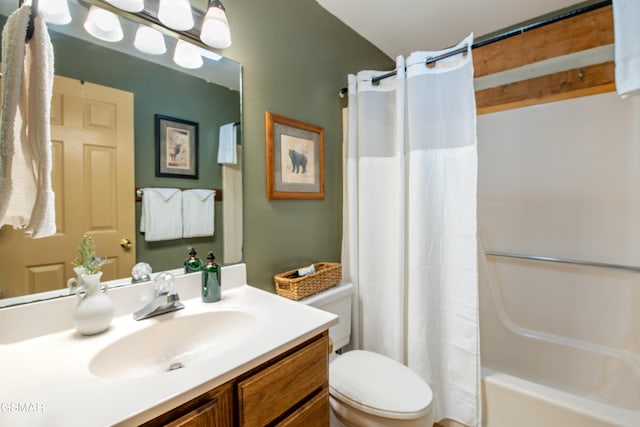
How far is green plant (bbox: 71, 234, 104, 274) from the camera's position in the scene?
862mm

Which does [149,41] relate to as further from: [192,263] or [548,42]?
[548,42]

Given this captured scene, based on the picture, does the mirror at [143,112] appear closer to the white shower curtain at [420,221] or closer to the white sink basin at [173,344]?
the white sink basin at [173,344]

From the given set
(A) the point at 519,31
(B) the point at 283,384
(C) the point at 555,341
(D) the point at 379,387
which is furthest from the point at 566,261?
(B) the point at 283,384

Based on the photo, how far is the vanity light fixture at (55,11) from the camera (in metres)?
0.85

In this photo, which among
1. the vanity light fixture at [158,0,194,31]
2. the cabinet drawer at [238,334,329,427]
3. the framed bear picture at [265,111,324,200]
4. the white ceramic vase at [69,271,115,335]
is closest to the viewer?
the cabinet drawer at [238,334,329,427]

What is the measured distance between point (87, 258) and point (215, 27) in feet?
3.11

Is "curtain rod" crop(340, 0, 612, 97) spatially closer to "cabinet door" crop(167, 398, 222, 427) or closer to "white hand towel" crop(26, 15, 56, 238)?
"white hand towel" crop(26, 15, 56, 238)

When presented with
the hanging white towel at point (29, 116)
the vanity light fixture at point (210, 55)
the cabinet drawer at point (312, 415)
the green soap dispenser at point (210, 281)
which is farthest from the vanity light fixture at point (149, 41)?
the cabinet drawer at point (312, 415)

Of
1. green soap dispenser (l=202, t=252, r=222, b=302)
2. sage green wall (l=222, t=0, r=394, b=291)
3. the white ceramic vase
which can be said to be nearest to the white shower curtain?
sage green wall (l=222, t=0, r=394, b=291)

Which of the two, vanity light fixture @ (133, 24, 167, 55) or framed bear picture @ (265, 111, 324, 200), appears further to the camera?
framed bear picture @ (265, 111, 324, 200)

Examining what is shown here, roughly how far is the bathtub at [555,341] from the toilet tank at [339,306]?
70 cm

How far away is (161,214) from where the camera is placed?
107 cm

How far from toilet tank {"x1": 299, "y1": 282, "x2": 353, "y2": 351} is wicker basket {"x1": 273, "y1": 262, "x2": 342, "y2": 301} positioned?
35 mm

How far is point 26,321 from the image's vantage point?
0.79 meters
